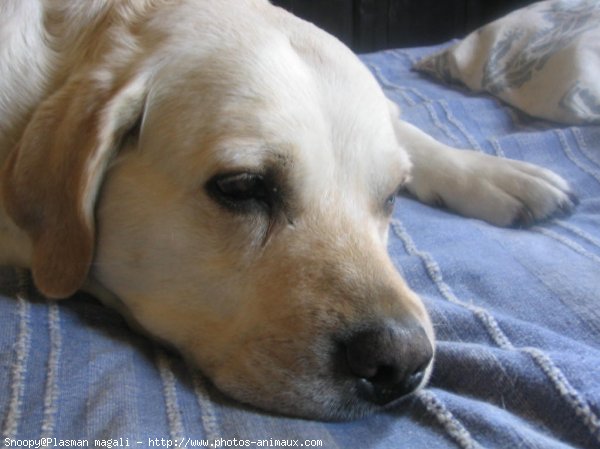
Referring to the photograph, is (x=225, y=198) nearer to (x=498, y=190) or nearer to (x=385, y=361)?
(x=385, y=361)

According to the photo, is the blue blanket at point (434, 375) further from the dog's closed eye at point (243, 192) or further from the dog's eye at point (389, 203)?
the dog's closed eye at point (243, 192)

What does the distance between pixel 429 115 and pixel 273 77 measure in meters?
1.45

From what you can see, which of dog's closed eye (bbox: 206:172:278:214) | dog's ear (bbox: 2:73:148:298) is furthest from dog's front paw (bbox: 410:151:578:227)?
dog's ear (bbox: 2:73:148:298)

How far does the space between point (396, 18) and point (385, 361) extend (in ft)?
13.8

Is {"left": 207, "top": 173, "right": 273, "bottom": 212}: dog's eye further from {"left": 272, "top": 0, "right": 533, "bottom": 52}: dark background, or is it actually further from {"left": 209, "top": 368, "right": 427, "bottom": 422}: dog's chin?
{"left": 272, "top": 0, "right": 533, "bottom": 52}: dark background

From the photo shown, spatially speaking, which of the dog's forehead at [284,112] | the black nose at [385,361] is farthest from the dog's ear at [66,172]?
the black nose at [385,361]

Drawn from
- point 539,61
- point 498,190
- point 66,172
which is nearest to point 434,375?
point 66,172

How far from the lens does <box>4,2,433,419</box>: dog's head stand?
1.20 meters

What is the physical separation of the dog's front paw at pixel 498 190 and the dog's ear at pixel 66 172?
3.49 ft

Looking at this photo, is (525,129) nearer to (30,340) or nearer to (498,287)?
(498,287)

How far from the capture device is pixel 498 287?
1525 mm

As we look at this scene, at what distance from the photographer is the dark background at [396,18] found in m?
4.67

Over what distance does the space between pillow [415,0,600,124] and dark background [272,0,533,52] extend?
148 centimetres

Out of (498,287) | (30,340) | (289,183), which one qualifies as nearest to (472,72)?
(498,287)
